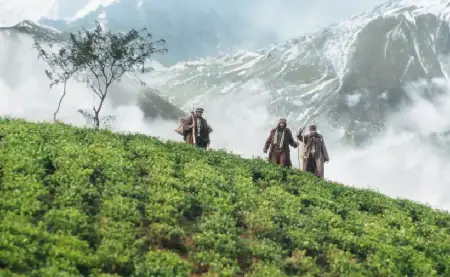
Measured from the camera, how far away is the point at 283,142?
1018 inches

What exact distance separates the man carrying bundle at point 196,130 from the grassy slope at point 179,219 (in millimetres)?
5170

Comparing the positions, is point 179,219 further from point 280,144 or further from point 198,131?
point 198,131

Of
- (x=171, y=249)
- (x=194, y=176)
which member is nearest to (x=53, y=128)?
(x=194, y=176)

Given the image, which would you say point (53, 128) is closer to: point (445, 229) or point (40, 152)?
point (40, 152)

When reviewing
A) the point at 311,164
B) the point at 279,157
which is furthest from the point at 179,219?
the point at 311,164

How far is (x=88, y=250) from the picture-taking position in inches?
495

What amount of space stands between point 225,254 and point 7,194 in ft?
17.2

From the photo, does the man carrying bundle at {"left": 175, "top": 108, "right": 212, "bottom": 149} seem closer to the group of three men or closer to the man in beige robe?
the group of three men

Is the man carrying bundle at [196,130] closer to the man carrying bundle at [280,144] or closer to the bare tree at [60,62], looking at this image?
the man carrying bundle at [280,144]

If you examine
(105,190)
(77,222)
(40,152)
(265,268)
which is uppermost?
(40,152)

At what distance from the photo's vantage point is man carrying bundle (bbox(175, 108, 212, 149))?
88.3ft

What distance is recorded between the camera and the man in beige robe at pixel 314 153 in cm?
2627

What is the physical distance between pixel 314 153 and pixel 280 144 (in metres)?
1.62

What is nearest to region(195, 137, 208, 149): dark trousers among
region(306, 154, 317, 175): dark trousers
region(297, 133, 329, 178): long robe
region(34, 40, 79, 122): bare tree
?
region(297, 133, 329, 178): long robe
